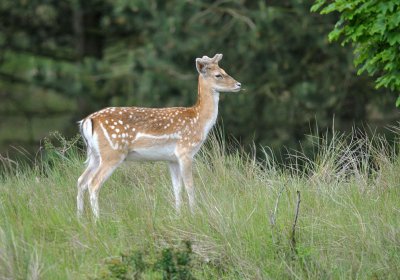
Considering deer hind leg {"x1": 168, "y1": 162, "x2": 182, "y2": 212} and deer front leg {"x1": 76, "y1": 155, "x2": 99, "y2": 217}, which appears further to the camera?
deer hind leg {"x1": 168, "y1": 162, "x2": 182, "y2": 212}

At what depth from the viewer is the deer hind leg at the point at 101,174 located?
8.34m

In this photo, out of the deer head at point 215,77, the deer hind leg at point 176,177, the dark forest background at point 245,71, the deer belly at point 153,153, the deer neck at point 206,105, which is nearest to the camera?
the deer hind leg at point 176,177

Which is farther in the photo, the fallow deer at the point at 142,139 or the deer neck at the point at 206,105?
the deer neck at the point at 206,105

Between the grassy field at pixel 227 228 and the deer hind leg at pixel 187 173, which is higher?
the grassy field at pixel 227 228

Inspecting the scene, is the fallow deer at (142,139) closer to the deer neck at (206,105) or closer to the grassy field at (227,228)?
the deer neck at (206,105)

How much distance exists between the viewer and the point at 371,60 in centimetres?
878

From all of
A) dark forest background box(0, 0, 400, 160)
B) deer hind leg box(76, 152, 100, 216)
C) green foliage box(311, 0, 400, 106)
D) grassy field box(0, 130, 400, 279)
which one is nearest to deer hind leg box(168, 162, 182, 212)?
grassy field box(0, 130, 400, 279)

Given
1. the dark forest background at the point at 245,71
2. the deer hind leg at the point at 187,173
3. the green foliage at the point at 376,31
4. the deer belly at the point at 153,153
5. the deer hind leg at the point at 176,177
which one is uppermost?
the green foliage at the point at 376,31

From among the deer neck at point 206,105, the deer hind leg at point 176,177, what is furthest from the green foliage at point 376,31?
the deer hind leg at point 176,177

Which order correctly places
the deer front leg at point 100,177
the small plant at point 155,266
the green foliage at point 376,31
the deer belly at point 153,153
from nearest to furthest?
the small plant at point 155,266, the deer front leg at point 100,177, the green foliage at point 376,31, the deer belly at point 153,153

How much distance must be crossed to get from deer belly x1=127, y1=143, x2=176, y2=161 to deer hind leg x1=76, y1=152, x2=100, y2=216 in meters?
0.29

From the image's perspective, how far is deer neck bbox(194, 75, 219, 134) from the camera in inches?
370

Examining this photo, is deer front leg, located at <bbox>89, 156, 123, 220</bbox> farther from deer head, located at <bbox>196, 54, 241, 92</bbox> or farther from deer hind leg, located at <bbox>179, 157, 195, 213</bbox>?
deer head, located at <bbox>196, 54, 241, 92</bbox>

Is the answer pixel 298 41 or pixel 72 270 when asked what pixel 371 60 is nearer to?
pixel 72 270
